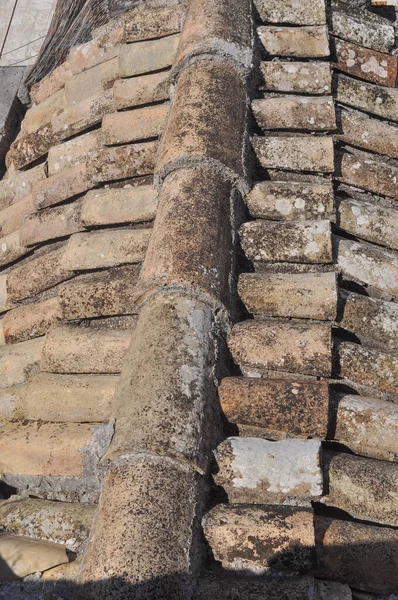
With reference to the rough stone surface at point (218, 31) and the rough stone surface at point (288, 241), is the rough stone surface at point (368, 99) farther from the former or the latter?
the rough stone surface at point (288, 241)

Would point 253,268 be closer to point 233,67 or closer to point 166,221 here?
point 166,221

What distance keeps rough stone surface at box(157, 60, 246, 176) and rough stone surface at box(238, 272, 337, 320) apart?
0.66 metres

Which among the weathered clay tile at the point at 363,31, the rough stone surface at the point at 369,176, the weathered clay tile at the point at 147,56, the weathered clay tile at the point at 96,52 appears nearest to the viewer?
the rough stone surface at the point at 369,176

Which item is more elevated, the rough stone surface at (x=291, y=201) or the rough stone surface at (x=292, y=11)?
the rough stone surface at (x=292, y=11)

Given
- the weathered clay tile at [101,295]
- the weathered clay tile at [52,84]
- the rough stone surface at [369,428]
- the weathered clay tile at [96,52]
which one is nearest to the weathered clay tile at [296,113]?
the weathered clay tile at [101,295]

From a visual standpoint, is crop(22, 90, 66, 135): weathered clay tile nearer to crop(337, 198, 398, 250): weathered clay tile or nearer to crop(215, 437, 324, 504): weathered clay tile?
crop(337, 198, 398, 250): weathered clay tile

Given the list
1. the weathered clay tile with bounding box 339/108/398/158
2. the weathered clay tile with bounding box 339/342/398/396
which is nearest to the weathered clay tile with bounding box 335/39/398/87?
the weathered clay tile with bounding box 339/108/398/158

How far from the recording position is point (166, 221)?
3.13 metres

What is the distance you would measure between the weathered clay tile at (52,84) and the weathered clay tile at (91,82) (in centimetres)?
19

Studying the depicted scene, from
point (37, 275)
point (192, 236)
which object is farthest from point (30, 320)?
point (192, 236)

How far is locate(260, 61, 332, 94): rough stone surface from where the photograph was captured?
4.00 metres

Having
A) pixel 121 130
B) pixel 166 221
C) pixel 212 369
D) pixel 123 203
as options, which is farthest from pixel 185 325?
pixel 121 130

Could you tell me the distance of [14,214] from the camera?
15.3 ft

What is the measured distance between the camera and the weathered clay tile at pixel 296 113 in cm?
380
